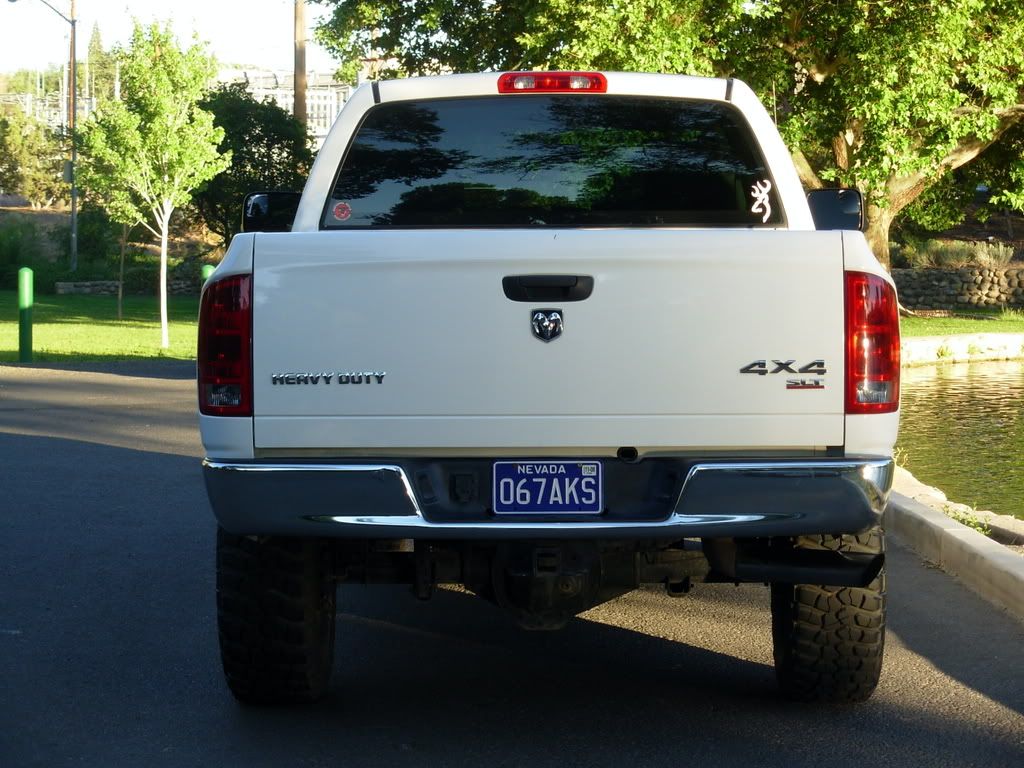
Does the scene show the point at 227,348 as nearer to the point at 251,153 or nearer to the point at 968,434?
the point at 968,434

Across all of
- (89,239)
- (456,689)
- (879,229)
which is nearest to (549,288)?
(456,689)

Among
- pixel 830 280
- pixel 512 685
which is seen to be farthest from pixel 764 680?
pixel 830 280

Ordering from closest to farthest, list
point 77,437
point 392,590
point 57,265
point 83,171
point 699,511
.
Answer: point 699,511
point 392,590
point 77,437
point 83,171
point 57,265

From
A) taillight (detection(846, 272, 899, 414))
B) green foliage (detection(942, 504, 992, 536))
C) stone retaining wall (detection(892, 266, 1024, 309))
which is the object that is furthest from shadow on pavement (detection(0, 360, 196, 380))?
stone retaining wall (detection(892, 266, 1024, 309))

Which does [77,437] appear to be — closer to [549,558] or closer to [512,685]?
[512,685]

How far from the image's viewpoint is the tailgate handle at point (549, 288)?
4293mm

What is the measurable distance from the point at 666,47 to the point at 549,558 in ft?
63.1

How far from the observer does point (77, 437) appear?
12.3m

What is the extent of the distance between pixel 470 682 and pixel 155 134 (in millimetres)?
19860

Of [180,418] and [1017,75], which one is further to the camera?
[1017,75]

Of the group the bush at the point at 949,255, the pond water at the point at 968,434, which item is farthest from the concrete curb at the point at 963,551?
the bush at the point at 949,255

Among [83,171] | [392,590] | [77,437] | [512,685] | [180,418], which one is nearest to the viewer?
[512,685]

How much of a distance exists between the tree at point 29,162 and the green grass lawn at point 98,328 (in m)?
44.0

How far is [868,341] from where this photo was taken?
4.29 metres
